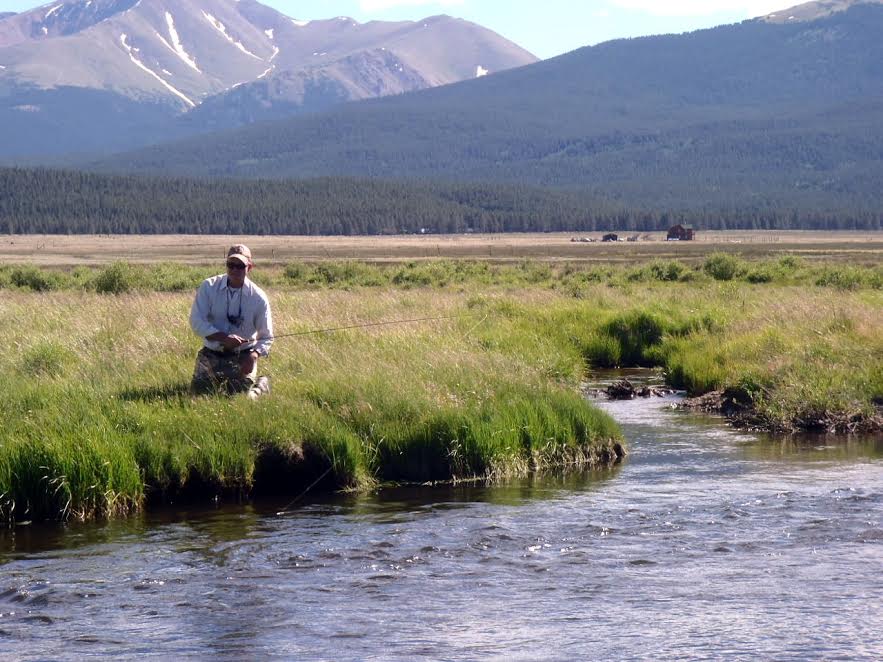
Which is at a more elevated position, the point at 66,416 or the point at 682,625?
the point at 66,416

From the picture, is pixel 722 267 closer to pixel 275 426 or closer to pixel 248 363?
pixel 248 363

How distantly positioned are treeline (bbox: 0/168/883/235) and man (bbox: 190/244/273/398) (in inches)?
4916

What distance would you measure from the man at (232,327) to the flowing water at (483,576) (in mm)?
1825

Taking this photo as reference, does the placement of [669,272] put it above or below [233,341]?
below

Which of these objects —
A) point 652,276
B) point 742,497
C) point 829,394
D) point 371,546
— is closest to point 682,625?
point 371,546

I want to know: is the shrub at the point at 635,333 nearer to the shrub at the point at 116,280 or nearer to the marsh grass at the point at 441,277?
the marsh grass at the point at 441,277

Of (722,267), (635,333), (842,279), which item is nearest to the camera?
(635,333)

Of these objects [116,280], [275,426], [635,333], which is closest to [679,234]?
[116,280]

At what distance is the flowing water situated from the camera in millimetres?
8312

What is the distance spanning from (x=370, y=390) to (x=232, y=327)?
1.49 meters

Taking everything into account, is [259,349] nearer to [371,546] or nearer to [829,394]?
[371,546]

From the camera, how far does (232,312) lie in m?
13.1

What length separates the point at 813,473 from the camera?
42.8 feet

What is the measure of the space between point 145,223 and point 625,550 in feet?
445
